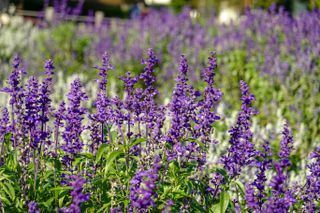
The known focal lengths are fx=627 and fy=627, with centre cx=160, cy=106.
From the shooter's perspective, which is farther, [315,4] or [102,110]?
[315,4]

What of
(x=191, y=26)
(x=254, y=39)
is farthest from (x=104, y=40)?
(x=254, y=39)

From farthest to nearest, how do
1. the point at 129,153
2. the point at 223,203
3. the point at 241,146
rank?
the point at 129,153
the point at 241,146
the point at 223,203

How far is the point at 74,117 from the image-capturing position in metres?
3.51

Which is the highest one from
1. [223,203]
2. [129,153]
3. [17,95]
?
[17,95]

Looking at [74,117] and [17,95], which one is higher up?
[17,95]

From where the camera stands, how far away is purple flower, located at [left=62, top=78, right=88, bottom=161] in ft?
11.3

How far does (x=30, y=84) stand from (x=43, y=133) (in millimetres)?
287

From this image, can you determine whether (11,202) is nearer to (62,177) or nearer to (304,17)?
(62,177)

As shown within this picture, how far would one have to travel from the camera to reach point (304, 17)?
10.1 meters

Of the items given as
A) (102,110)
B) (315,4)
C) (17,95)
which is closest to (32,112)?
(17,95)

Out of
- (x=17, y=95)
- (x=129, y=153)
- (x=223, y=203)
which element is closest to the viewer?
(x=223, y=203)

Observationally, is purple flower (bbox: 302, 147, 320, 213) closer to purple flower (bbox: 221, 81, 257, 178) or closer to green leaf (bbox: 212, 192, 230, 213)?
purple flower (bbox: 221, 81, 257, 178)

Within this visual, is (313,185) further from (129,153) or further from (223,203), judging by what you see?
(129,153)

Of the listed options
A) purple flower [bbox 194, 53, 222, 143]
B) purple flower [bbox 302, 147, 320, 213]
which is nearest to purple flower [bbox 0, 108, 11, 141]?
purple flower [bbox 194, 53, 222, 143]
